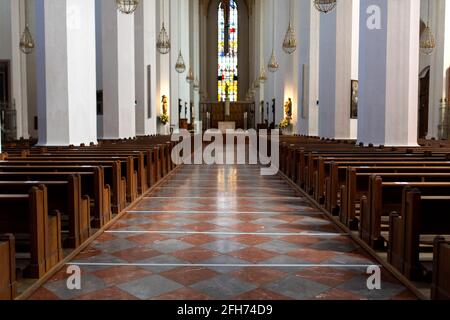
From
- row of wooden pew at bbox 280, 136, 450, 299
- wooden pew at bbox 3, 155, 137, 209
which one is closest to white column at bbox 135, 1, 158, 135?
wooden pew at bbox 3, 155, 137, 209

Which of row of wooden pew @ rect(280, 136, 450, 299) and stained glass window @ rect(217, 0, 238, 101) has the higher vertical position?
stained glass window @ rect(217, 0, 238, 101)

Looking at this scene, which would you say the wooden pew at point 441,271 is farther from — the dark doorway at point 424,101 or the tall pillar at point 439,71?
the dark doorway at point 424,101

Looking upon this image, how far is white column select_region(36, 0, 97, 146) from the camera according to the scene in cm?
990

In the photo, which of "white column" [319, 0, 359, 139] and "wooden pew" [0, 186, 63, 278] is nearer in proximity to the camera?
"wooden pew" [0, 186, 63, 278]

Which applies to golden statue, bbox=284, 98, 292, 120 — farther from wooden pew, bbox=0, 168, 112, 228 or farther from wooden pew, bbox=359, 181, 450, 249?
wooden pew, bbox=359, 181, 450, 249

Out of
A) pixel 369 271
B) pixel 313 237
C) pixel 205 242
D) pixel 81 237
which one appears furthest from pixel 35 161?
pixel 369 271

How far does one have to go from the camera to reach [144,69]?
60.0ft

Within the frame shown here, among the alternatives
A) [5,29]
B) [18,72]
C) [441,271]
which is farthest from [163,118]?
[441,271]

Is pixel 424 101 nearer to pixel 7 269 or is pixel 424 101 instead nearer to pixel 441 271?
pixel 441 271

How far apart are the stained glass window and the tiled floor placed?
119 ft

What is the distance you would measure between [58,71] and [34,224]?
696 cm

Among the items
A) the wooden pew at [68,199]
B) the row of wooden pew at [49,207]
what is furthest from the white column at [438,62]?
the wooden pew at [68,199]

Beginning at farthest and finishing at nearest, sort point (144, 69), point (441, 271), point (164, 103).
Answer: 1. point (164, 103)
2. point (144, 69)
3. point (441, 271)
